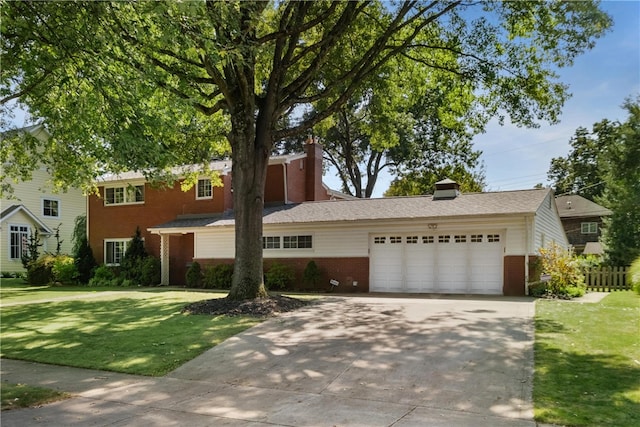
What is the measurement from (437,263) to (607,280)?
8954 millimetres

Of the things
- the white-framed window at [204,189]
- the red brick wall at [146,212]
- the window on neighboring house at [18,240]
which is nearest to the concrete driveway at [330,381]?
the white-framed window at [204,189]

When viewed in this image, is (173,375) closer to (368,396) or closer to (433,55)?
(368,396)

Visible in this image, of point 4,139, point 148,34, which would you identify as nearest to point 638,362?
point 148,34

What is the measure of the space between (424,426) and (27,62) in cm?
855

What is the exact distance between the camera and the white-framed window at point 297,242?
2047 cm

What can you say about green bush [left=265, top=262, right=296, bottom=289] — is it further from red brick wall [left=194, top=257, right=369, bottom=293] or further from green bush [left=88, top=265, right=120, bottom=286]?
green bush [left=88, top=265, right=120, bottom=286]

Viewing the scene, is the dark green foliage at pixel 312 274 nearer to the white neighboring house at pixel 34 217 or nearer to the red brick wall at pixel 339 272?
the red brick wall at pixel 339 272

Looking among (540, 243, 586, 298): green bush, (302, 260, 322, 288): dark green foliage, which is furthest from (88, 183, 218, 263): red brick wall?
(540, 243, 586, 298): green bush

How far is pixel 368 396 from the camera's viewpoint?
655 centimetres

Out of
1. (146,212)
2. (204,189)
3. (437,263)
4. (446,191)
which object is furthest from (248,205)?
(146,212)

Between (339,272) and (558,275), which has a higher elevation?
(558,275)

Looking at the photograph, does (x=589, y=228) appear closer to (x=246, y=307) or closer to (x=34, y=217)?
(x=246, y=307)

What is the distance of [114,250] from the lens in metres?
26.9

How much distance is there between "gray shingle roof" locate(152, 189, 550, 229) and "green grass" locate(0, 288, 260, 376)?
291 inches
